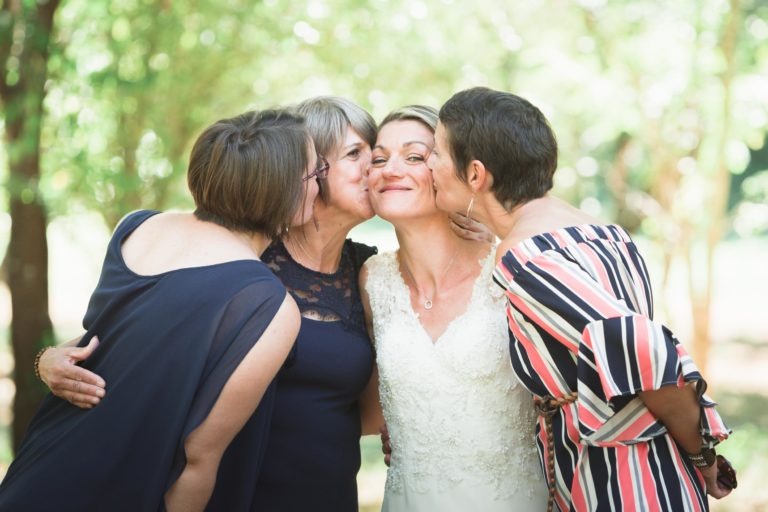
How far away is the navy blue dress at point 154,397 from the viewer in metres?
2.35

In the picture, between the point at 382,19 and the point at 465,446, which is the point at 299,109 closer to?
the point at 465,446

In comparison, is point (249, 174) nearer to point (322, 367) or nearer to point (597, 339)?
point (322, 367)

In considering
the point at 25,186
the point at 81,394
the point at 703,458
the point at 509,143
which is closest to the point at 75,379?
the point at 81,394

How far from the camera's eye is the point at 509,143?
282cm

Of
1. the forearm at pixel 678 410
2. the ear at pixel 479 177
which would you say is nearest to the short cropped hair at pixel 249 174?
the ear at pixel 479 177

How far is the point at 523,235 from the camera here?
2654 millimetres

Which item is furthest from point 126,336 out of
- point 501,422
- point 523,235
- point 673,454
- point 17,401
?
point 17,401

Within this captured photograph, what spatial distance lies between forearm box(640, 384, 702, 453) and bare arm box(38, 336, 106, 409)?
1.60 meters

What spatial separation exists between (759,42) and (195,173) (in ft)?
18.8

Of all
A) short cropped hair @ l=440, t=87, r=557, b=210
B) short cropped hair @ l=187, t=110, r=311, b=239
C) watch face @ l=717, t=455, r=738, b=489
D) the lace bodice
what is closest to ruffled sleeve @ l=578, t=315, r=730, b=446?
watch face @ l=717, t=455, r=738, b=489

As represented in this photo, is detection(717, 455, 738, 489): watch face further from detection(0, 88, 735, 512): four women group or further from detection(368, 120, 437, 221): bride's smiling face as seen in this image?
detection(368, 120, 437, 221): bride's smiling face

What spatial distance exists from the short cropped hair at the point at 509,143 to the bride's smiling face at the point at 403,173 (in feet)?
1.49

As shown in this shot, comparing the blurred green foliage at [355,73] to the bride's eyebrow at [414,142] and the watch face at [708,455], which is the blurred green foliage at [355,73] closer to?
the bride's eyebrow at [414,142]

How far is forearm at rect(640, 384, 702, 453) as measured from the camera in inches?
94.3
